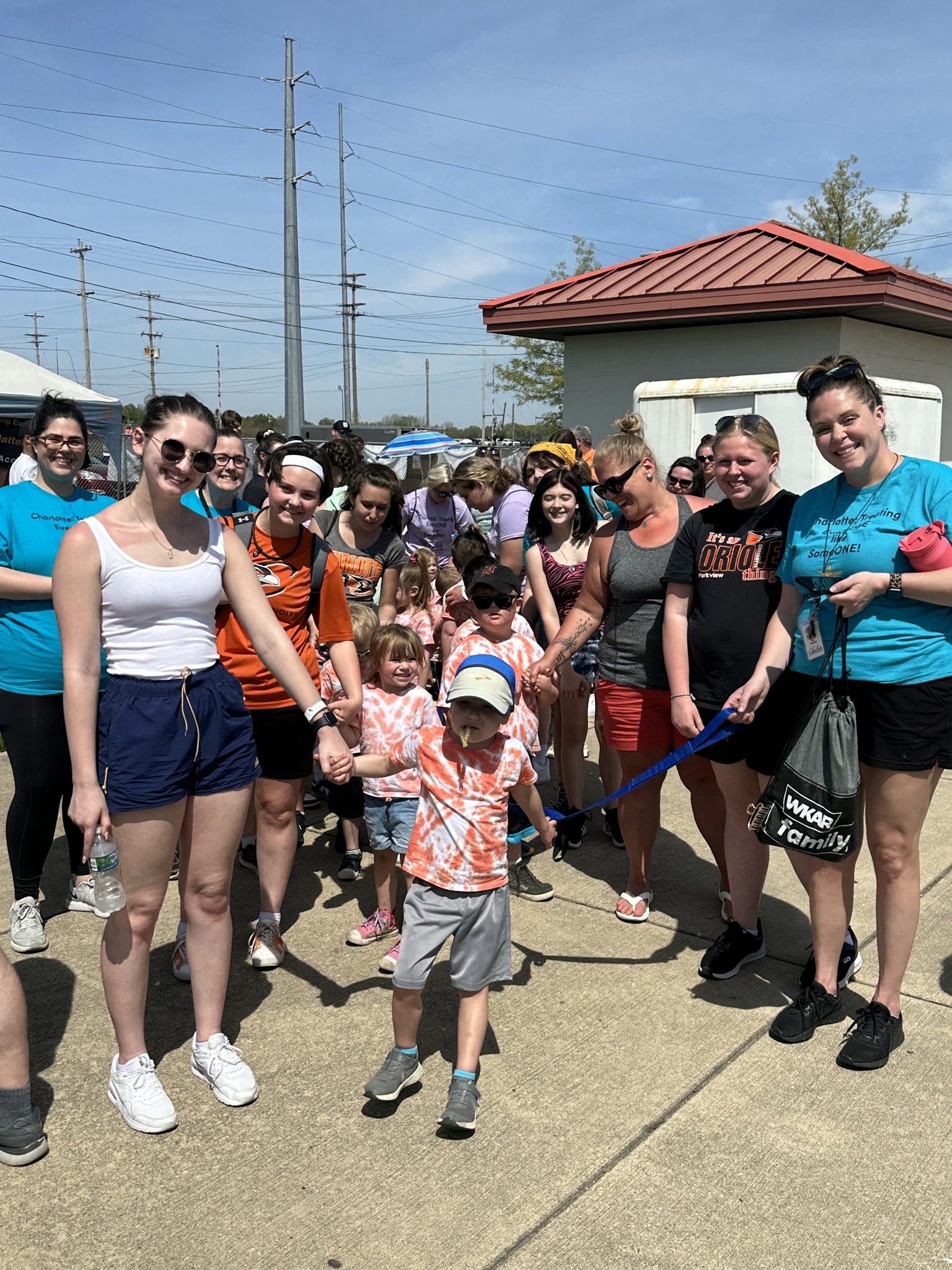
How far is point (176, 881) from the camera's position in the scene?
198 inches

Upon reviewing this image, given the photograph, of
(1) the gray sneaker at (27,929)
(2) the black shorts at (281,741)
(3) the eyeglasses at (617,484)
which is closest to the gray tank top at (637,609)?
(3) the eyeglasses at (617,484)

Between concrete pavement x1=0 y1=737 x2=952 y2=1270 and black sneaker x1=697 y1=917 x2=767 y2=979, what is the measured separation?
2.0 inches

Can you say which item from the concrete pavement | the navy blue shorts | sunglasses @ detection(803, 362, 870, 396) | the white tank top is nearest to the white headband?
the white tank top

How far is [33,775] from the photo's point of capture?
13.3ft

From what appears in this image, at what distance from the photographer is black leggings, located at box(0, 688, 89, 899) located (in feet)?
13.3

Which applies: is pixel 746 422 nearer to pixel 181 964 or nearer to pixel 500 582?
pixel 500 582

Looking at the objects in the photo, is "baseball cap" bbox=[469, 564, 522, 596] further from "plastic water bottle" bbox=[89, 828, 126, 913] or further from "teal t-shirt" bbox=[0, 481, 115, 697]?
"plastic water bottle" bbox=[89, 828, 126, 913]

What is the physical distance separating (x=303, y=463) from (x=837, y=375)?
70.7 inches

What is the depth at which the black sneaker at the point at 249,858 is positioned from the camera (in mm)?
5004

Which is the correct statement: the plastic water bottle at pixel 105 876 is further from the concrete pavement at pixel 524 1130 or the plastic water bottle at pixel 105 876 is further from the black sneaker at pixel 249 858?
the black sneaker at pixel 249 858

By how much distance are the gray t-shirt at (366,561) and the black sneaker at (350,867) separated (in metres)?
1.25

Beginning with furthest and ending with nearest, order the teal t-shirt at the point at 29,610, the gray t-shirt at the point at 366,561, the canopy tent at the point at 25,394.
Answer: the canopy tent at the point at 25,394 → the gray t-shirt at the point at 366,561 → the teal t-shirt at the point at 29,610

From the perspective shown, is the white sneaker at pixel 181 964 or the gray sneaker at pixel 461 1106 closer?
the gray sneaker at pixel 461 1106

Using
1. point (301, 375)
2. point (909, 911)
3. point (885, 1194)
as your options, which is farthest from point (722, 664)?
point (301, 375)
